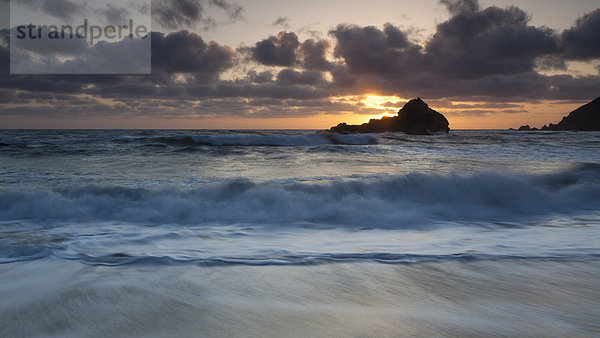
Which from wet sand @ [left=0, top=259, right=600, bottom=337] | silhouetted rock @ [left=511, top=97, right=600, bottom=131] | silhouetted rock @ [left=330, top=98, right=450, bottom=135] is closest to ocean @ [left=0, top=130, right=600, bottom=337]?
wet sand @ [left=0, top=259, right=600, bottom=337]

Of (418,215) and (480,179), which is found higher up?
(480,179)

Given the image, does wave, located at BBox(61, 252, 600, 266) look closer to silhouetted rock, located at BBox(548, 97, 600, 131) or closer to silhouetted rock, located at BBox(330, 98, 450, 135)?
silhouetted rock, located at BBox(330, 98, 450, 135)

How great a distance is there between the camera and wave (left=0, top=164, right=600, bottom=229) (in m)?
4.50

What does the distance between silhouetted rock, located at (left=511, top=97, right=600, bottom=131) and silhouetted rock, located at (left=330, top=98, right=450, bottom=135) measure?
85087 millimetres

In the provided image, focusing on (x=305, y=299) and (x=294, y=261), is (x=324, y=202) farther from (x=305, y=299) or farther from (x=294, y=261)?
(x=305, y=299)

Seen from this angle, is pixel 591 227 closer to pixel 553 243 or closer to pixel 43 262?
pixel 553 243

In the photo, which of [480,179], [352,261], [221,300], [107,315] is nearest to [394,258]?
[352,261]

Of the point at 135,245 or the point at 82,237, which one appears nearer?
the point at 135,245

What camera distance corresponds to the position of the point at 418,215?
4.83 m

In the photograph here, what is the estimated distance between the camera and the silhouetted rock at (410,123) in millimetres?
45062

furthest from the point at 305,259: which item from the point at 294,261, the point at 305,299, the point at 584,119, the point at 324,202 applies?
the point at 584,119

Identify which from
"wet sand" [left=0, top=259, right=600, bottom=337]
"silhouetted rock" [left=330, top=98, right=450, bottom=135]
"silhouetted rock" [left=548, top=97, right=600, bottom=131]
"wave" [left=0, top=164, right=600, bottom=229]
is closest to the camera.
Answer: "wet sand" [left=0, top=259, right=600, bottom=337]

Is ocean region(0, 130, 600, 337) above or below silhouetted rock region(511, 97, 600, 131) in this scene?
below

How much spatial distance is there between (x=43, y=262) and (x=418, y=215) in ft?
14.5
